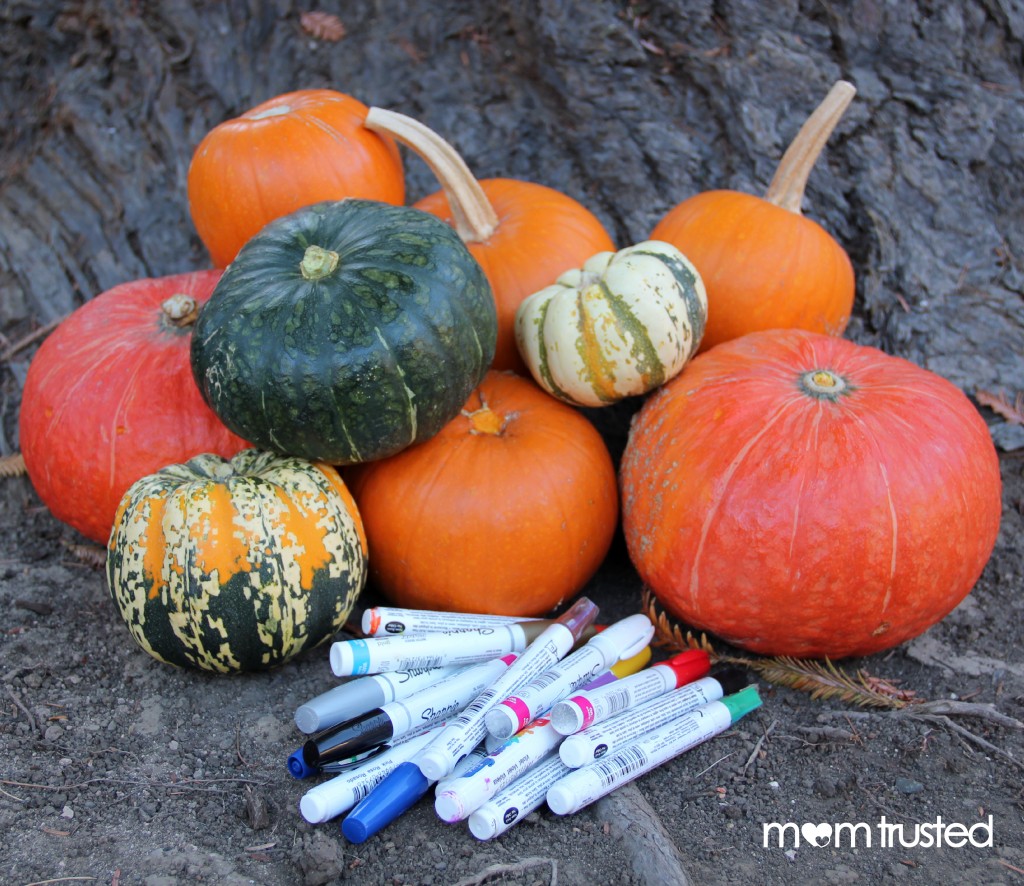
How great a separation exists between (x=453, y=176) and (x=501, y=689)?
5.59ft

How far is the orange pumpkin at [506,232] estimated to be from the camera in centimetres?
310

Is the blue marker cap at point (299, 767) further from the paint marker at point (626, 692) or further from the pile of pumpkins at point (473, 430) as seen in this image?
the paint marker at point (626, 692)

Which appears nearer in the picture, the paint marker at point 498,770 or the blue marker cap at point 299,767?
the paint marker at point 498,770

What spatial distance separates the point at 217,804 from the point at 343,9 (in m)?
3.32

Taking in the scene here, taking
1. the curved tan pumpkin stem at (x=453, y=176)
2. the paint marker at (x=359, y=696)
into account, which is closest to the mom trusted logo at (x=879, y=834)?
the paint marker at (x=359, y=696)

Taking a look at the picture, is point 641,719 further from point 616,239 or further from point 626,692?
point 616,239

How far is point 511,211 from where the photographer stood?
3.33m

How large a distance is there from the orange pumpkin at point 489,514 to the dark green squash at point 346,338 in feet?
0.45

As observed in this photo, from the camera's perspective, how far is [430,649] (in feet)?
8.02

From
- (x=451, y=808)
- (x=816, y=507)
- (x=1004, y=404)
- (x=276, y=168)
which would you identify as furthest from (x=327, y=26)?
(x=451, y=808)

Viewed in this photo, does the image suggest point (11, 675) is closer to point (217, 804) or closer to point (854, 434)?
point (217, 804)

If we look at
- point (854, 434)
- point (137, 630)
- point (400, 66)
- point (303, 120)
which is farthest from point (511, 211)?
point (137, 630)

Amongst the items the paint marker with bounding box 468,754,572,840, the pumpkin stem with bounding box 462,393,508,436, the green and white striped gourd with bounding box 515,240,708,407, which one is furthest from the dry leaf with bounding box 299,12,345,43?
the paint marker with bounding box 468,754,572,840

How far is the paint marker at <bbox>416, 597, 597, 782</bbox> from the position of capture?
6.93 ft
